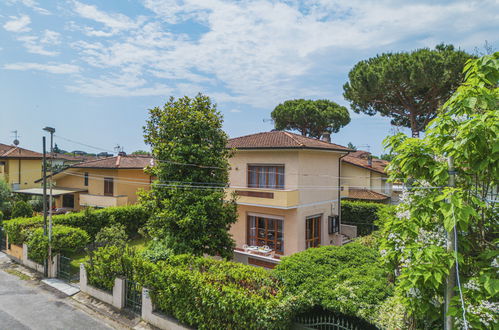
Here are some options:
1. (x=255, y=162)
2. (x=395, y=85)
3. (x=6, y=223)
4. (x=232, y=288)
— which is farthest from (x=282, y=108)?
(x=232, y=288)

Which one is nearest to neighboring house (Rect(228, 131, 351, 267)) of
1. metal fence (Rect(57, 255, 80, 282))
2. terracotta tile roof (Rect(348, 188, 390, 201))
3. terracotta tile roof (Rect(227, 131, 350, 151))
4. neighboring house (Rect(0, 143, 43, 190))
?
terracotta tile roof (Rect(227, 131, 350, 151))

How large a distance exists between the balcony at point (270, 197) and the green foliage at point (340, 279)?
20.8ft

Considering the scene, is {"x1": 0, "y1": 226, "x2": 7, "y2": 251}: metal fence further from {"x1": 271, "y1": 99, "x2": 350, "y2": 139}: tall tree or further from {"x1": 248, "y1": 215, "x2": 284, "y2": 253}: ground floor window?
{"x1": 271, "y1": 99, "x2": 350, "y2": 139}: tall tree

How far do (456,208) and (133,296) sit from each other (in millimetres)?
11055

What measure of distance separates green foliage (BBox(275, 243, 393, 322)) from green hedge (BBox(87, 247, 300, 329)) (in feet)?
1.67

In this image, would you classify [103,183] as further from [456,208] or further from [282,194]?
[456,208]

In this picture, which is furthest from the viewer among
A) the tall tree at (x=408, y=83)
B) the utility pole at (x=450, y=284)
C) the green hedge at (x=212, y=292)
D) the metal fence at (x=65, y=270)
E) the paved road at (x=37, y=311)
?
the tall tree at (x=408, y=83)

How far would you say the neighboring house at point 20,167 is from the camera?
110ft

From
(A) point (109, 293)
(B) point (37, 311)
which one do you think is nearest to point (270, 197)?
(A) point (109, 293)

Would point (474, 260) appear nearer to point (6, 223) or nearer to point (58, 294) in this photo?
point (58, 294)

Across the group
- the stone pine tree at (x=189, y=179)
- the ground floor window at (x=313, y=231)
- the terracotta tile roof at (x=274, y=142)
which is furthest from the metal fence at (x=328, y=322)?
the ground floor window at (x=313, y=231)

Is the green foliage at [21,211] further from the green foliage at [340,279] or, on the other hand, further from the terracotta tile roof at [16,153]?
the green foliage at [340,279]

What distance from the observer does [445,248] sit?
5.10 metres

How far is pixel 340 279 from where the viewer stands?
8281mm
